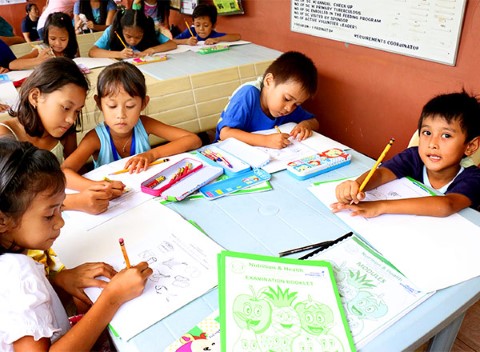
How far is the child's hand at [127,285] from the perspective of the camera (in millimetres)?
775

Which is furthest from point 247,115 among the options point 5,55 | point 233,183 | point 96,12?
point 96,12

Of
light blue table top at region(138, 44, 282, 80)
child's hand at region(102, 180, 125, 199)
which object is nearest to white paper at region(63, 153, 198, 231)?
child's hand at region(102, 180, 125, 199)

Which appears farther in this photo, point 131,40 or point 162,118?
point 131,40

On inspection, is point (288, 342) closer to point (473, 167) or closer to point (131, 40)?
point (473, 167)

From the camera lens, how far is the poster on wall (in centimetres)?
189

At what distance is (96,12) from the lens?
14.6ft

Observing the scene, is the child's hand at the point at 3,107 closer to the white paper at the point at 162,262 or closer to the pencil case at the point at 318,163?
the white paper at the point at 162,262

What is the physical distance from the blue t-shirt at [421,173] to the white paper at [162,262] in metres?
0.68

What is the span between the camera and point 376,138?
2492 millimetres

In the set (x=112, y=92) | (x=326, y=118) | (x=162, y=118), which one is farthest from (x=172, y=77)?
(x=326, y=118)

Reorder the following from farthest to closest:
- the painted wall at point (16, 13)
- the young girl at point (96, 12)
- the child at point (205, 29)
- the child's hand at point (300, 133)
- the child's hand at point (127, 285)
A: the painted wall at point (16, 13), the young girl at point (96, 12), the child at point (205, 29), the child's hand at point (300, 133), the child's hand at point (127, 285)

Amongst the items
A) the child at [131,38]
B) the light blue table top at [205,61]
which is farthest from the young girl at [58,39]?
the light blue table top at [205,61]

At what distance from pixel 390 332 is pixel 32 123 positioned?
134 centimetres

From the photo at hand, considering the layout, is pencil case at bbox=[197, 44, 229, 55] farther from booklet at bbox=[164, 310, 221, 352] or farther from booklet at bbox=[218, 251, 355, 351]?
booklet at bbox=[164, 310, 221, 352]
